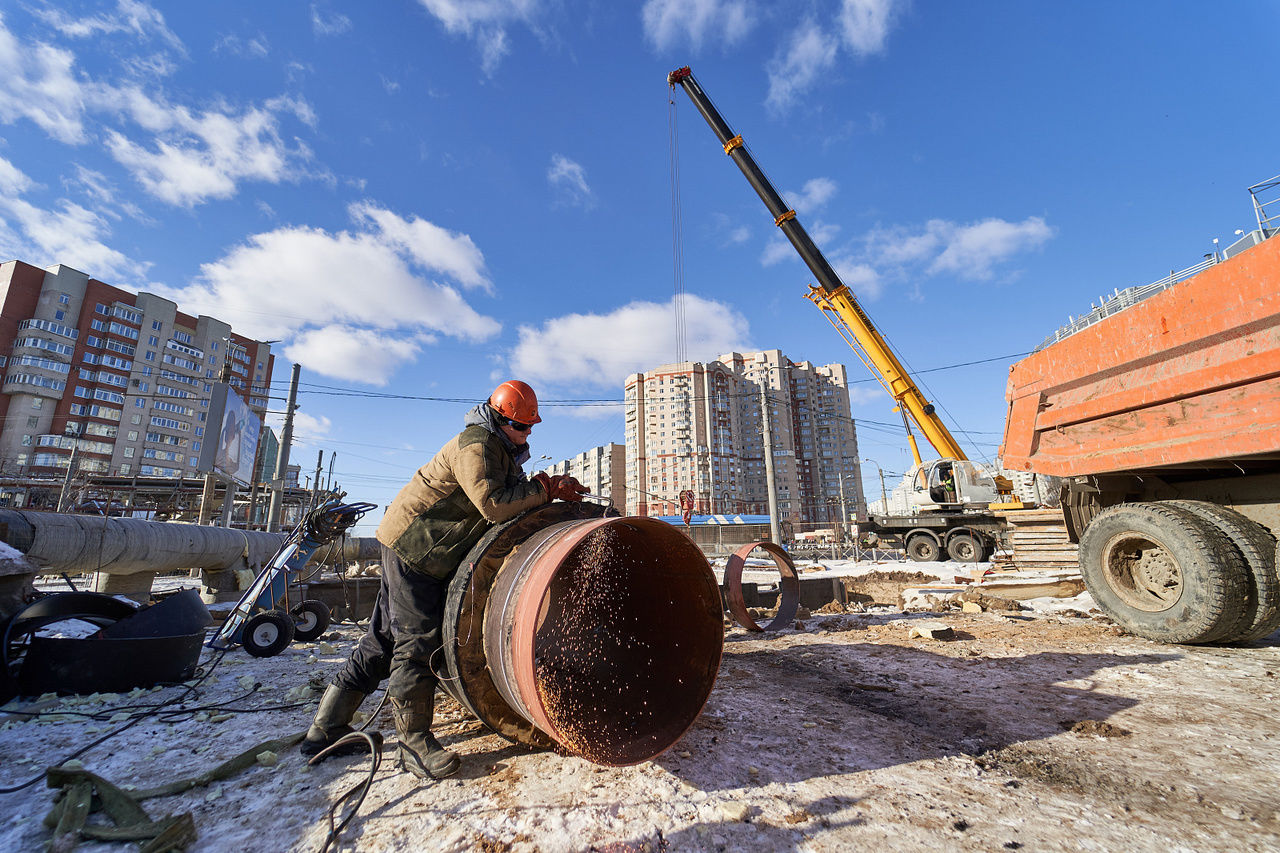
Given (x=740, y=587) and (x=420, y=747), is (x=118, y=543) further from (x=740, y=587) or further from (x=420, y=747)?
(x=740, y=587)

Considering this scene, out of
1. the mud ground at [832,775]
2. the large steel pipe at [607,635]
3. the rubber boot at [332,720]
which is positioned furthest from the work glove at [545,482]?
the rubber boot at [332,720]

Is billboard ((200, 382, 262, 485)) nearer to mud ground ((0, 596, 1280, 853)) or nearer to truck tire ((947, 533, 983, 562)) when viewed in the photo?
mud ground ((0, 596, 1280, 853))

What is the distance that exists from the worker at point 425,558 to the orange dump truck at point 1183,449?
450 cm

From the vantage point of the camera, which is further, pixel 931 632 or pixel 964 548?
pixel 964 548

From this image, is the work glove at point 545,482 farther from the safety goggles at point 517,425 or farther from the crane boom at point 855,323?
the crane boom at point 855,323

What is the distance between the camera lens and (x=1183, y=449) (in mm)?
3967

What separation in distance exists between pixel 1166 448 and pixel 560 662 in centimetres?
479

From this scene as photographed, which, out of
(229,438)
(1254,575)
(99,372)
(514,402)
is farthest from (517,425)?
(99,372)

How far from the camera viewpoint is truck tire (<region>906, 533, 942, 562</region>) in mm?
13852

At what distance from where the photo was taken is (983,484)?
1274 centimetres

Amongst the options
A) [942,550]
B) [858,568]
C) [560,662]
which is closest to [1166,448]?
[560,662]

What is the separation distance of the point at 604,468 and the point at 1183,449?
3115 inches

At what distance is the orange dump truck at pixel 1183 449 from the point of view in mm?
3594

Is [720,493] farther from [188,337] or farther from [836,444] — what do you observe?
[188,337]
